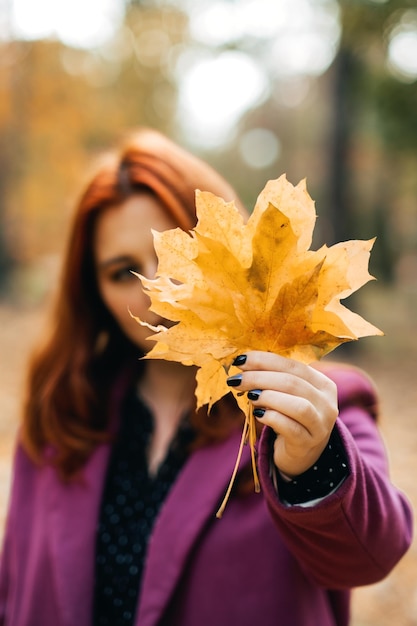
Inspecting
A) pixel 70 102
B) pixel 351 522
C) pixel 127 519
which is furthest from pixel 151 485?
pixel 70 102

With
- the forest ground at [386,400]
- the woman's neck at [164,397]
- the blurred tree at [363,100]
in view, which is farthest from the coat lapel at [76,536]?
the blurred tree at [363,100]

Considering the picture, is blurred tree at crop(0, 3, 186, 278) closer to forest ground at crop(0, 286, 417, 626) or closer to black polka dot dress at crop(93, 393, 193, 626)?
forest ground at crop(0, 286, 417, 626)

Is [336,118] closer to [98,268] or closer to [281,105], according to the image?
[98,268]

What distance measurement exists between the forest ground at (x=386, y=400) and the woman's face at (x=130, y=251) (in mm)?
754

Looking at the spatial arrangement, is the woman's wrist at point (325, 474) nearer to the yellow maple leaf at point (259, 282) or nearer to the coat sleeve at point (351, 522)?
the coat sleeve at point (351, 522)

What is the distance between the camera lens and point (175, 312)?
0.88 m

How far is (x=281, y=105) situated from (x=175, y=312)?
2225 cm

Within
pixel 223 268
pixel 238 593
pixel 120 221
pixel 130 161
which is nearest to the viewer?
pixel 223 268

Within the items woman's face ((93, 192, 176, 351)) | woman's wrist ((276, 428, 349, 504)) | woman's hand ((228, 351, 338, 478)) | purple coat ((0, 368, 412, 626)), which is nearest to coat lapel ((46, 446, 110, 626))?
purple coat ((0, 368, 412, 626))

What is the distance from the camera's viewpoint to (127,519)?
5.56ft

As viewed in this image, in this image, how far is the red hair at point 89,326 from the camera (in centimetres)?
171

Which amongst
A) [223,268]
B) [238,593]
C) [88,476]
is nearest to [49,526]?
[88,476]

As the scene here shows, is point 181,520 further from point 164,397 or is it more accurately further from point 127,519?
point 164,397

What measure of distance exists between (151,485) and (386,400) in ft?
20.3
